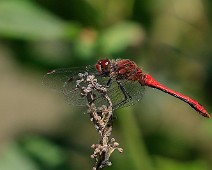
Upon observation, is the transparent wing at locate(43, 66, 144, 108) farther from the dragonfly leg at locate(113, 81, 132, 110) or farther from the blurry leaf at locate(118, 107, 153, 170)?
the blurry leaf at locate(118, 107, 153, 170)

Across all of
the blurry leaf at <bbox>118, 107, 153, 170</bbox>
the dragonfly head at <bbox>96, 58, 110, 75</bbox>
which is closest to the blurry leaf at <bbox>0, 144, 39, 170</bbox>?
the blurry leaf at <bbox>118, 107, 153, 170</bbox>

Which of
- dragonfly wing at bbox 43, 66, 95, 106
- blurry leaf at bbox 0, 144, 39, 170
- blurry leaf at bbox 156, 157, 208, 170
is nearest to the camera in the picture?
dragonfly wing at bbox 43, 66, 95, 106

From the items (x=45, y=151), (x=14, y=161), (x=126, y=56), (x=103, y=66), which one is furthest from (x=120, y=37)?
(x=14, y=161)

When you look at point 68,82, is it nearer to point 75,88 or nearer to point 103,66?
point 75,88

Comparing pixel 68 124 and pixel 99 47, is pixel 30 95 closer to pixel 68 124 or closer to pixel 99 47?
pixel 68 124


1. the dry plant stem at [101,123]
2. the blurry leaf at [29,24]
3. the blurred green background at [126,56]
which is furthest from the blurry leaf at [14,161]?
the dry plant stem at [101,123]

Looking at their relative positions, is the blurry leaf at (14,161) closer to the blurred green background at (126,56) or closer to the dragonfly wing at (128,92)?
the blurred green background at (126,56)

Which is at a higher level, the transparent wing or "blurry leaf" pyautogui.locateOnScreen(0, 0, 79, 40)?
"blurry leaf" pyautogui.locateOnScreen(0, 0, 79, 40)
